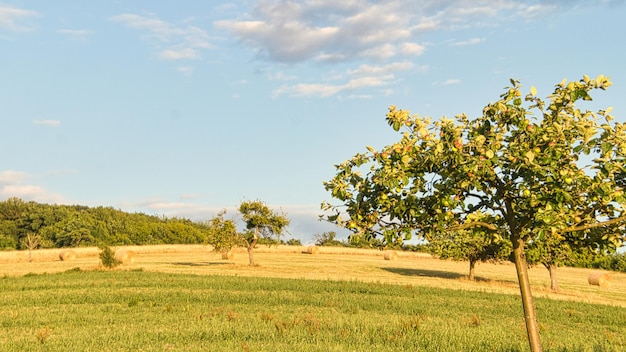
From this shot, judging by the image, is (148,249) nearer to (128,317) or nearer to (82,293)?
(82,293)

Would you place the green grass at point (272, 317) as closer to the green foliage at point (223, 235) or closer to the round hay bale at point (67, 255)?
the green foliage at point (223, 235)

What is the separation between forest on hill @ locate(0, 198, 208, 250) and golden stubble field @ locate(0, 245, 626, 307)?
1349 inches

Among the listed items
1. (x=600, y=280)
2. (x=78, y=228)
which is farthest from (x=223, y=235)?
(x=78, y=228)

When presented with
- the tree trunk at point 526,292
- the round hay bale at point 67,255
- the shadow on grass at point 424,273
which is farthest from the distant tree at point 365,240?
the round hay bale at point 67,255

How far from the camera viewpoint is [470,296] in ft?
109

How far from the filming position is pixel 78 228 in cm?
11331

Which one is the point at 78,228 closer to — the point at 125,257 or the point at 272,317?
the point at 125,257

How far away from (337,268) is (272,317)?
136 feet

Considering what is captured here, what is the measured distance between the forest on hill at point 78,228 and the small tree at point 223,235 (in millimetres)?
58376

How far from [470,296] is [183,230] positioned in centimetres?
10651

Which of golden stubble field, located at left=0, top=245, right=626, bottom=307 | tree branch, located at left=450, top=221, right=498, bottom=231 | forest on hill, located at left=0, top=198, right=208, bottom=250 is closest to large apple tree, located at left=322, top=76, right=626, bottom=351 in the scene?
tree branch, located at left=450, top=221, right=498, bottom=231

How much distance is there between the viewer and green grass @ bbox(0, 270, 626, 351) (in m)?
16.0

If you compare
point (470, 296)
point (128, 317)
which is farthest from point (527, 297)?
point (470, 296)

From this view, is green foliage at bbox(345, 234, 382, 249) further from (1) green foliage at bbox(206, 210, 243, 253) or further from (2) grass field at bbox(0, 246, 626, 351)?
(1) green foliage at bbox(206, 210, 243, 253)
